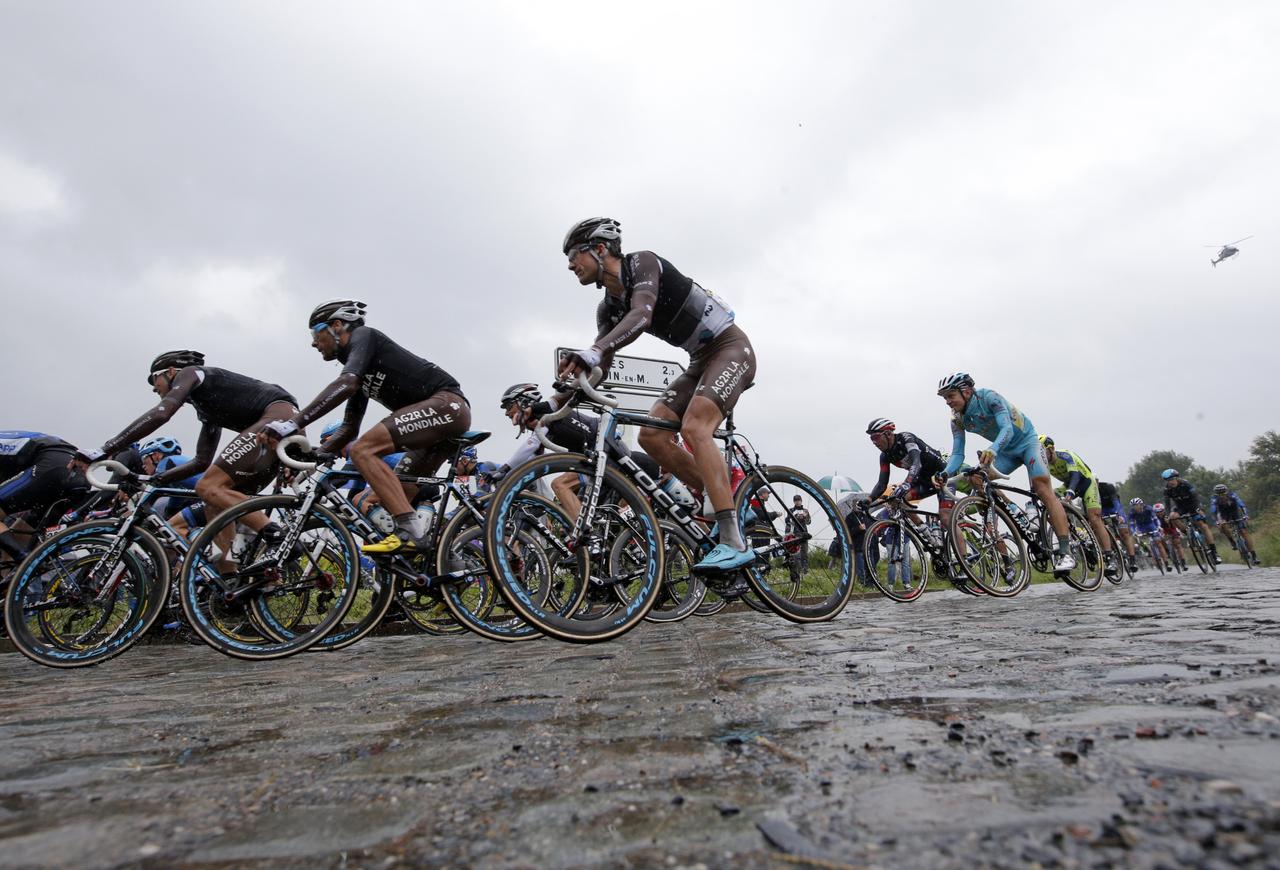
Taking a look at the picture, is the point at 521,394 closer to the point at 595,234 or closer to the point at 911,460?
the point at 595,234

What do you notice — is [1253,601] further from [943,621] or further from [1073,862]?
[1073,862]

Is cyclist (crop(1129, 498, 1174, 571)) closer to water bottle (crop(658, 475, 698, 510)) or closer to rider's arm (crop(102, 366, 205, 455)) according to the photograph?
water bottle (crop(658, 475, 698, 510))

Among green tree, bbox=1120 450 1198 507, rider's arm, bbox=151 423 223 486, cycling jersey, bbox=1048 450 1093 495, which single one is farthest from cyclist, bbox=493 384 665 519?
green tree, bbox=1120 450 1198 507

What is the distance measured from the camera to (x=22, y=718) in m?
2.45

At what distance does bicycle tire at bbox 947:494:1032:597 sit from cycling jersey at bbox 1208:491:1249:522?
10.2 m

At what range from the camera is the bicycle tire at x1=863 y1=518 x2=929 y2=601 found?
7.70 metres

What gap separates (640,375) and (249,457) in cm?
445

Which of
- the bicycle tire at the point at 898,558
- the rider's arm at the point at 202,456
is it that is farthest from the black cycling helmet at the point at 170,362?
the bicycle tire at the point at 898,558

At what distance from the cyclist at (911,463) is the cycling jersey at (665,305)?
472cm

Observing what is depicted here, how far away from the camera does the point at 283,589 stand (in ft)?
15.7

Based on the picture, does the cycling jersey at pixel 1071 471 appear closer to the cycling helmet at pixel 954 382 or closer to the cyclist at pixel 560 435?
Result: the cycling helmet at pixel 954 382

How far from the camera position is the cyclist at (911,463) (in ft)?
→ 27.0

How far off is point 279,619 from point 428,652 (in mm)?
1096

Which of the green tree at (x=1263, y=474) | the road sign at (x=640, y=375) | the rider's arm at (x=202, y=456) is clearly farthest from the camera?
the green tree at (x=1263, y=474)
